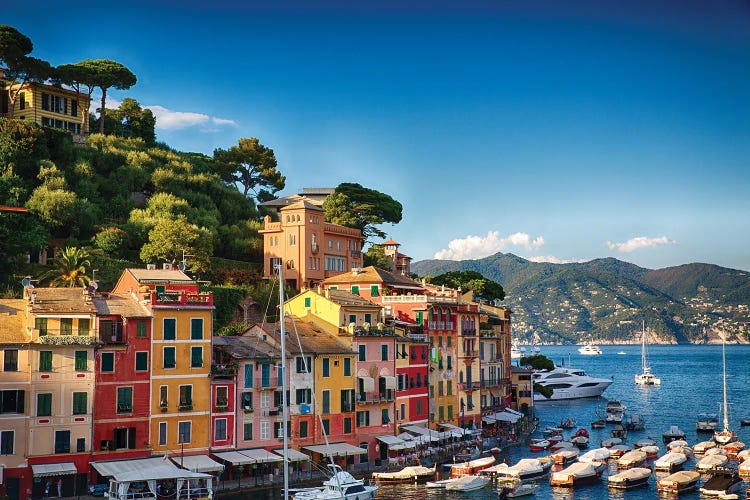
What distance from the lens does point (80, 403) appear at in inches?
2263

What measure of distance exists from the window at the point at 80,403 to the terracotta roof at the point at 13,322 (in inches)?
A: 186

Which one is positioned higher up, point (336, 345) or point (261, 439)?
point (336, 345)

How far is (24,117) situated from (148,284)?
56.5 m

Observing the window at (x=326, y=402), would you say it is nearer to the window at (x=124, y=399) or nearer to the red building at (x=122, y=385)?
the red building at (x=122, y=385)

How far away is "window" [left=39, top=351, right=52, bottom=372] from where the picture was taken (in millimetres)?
56594

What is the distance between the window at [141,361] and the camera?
2360 inches

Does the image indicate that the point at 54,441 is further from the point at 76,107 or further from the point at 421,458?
the point at 76,107

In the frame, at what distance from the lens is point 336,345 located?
73812 millimetres

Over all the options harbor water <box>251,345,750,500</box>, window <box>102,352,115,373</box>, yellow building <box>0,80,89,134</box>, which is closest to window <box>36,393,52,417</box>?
window <box>102,352,115,373</box>

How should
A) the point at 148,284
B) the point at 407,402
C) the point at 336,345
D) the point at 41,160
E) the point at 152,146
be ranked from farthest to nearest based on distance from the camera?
1. the point at 152,146
2. the point at 41,160
3. the point at 407,402
4. the point at 336,345
5. the point at 148,284

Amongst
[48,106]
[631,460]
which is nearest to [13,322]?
[631,460]

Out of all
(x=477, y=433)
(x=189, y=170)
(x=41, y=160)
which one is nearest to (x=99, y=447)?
(x=477, y=433)

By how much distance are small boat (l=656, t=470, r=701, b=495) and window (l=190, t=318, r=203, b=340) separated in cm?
3687

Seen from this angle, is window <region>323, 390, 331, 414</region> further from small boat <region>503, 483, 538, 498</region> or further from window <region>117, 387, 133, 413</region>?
window <region>117, 387, 133, 413</region>
